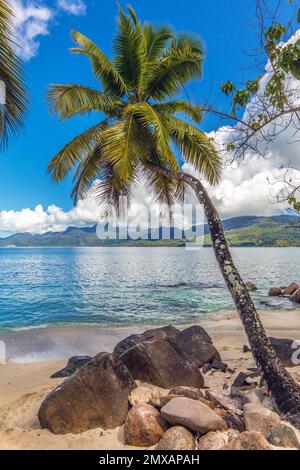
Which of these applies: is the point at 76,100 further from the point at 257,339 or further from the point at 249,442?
the point at 249,442

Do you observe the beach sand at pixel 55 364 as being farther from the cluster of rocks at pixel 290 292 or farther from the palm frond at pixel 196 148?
the cluster of rocks at pixel 290 292

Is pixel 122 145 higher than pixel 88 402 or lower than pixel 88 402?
higher

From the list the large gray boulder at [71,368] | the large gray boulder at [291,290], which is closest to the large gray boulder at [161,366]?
the large gray boulder at [71,368]

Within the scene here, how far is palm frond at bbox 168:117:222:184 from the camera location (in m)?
9.30

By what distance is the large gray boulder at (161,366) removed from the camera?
6617 mm

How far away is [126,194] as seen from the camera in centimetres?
1192

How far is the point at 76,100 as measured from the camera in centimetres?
898

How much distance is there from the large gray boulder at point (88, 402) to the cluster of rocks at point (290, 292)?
23.6m

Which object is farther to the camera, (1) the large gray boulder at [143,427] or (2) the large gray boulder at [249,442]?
(1) the large gray boulder at [143,427]

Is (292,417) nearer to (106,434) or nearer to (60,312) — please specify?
(106,434)

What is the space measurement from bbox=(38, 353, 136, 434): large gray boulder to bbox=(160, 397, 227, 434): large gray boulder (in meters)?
0.99

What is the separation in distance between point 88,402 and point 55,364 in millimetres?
5785

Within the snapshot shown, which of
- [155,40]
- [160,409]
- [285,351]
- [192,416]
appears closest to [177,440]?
[192,416]
